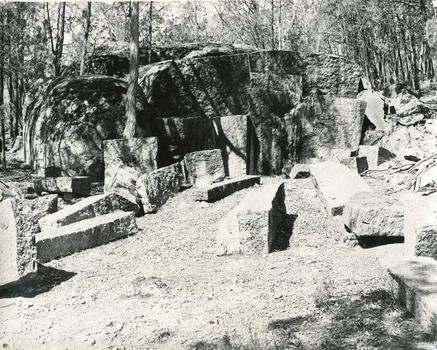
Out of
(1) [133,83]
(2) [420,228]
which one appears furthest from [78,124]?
(2) [420,228]

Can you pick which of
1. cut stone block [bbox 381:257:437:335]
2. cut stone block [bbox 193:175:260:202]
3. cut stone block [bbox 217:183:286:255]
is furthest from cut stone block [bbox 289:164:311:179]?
cut stone block [bbox 381:257:437:335]

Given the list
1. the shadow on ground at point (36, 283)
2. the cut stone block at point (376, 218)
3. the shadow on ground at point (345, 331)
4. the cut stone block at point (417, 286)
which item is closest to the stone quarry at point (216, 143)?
the cut stone block at point (376, 218)

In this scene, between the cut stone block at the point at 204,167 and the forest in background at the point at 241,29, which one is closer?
the cut stone block at the point at 204,167

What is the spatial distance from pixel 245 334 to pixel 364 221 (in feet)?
6.16

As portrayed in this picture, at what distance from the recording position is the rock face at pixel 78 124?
8.02 m

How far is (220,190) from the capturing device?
6488 millimetres

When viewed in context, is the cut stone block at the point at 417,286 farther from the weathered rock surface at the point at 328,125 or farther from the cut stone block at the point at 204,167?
the weathered rock surface at the point at 328,125

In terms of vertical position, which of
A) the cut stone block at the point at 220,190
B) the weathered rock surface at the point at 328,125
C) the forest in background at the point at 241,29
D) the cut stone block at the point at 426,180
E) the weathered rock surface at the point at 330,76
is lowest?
the cut stone block at the point at 220,190

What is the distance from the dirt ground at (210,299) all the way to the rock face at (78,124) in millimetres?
3095

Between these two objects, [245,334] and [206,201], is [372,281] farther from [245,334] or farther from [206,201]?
[206,201]

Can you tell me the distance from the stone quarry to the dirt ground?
1.23 ft

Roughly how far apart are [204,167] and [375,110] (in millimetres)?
4821

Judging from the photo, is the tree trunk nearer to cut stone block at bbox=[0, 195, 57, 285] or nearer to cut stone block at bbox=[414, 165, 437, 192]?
cut stone block at bbox=[0, 195, 57, 285]

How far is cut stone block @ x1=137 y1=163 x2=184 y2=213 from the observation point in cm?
654
